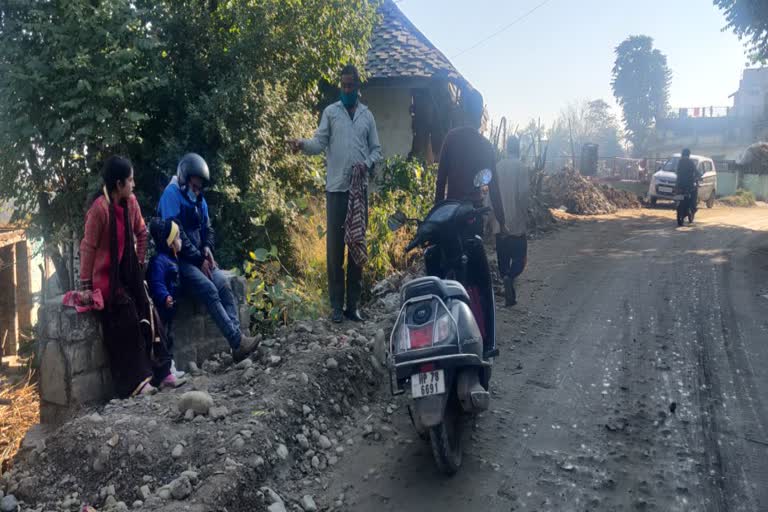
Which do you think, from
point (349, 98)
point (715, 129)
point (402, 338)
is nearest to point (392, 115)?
point (349, 98)

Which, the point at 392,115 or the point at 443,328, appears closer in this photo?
the point at 443,328

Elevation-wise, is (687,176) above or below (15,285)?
above

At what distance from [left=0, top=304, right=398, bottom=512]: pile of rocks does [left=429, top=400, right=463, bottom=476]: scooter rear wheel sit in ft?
2.25

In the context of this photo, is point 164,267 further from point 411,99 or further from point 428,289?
point 411,99

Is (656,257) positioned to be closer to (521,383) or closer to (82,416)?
(521,383)

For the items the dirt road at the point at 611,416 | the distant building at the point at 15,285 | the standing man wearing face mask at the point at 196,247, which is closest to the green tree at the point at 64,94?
the standing man wearing face mask at the point at 196,247

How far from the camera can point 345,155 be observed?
19.8 ft

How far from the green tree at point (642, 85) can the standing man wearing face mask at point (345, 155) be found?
63.7 metres

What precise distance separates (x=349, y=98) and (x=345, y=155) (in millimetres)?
525

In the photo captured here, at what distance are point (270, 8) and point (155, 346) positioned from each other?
6437 mm

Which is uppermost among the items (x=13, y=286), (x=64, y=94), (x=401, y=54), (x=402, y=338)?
(x=401, y=54)

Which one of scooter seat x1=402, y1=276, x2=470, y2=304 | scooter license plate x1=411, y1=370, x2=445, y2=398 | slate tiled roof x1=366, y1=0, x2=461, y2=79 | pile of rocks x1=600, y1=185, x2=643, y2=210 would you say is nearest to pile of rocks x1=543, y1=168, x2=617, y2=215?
pile of rocks x1=600, y1=185, x2=643, y2=210

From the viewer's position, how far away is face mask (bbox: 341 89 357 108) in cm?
604

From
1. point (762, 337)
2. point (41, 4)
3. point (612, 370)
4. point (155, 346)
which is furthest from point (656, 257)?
point (41, 4)
